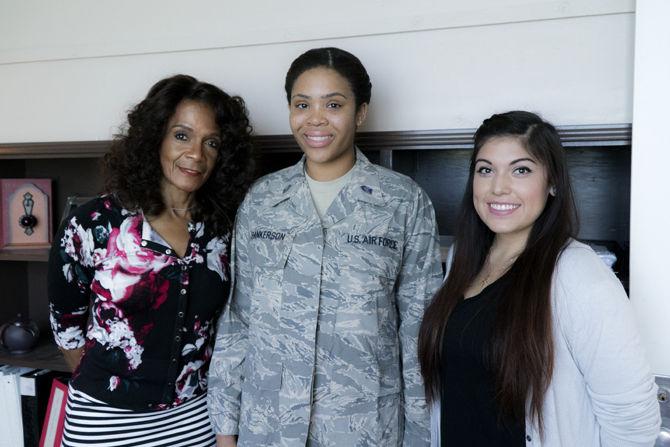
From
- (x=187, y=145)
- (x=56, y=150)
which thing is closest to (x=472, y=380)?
(x=187, y=145)

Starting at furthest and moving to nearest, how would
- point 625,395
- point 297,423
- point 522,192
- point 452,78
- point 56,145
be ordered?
point 56,145
point 452,78
point 297,423
point 522,192
point 625,395

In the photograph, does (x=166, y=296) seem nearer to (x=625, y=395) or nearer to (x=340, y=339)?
(x=340, y=339)

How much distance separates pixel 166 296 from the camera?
59.7 inches

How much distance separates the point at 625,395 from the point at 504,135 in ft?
2.06

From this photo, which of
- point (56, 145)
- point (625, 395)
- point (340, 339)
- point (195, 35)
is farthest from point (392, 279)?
point (56, 145)

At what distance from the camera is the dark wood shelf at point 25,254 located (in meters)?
2.11

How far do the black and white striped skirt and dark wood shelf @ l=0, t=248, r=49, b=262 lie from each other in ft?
2.54

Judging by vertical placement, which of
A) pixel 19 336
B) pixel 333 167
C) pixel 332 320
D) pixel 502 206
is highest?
pixel 333 167

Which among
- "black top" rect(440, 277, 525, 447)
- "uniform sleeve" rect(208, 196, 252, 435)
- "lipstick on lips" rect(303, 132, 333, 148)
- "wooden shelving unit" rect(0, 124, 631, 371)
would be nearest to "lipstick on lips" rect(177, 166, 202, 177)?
"uniform sleeve" rect(208, 196, 252, 435)

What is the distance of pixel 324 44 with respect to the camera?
1809 mm

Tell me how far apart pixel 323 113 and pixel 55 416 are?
1678 millimetres

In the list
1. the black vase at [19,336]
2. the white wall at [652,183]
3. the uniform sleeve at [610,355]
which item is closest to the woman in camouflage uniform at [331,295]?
the uniform sleeve at [610,355]

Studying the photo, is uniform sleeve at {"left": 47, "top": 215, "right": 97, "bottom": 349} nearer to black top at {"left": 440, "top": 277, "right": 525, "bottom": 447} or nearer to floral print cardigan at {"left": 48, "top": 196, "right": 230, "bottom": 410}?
floral print cardigan at {"left": 48, "top": 196, "right": 230, "bottom": 410}

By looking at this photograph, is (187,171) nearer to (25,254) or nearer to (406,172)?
(406,172)
